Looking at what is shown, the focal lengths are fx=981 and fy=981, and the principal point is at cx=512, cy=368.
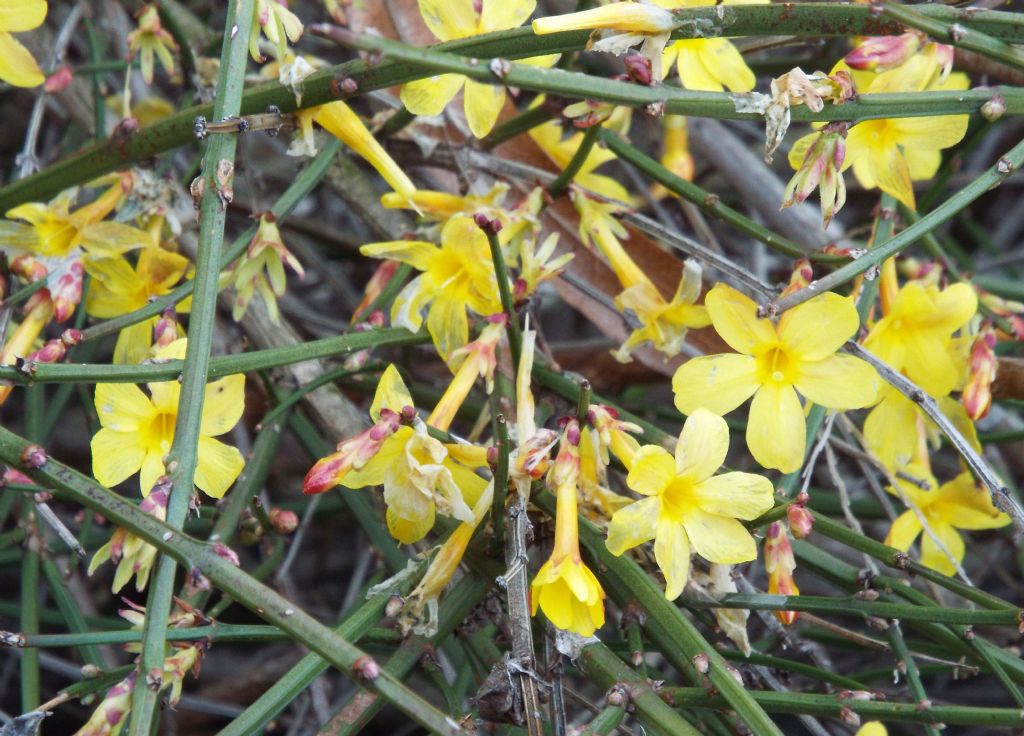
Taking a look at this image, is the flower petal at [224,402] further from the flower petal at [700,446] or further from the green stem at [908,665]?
the green stem at [908,665]

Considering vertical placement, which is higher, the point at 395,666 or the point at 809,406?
the point at 809,406

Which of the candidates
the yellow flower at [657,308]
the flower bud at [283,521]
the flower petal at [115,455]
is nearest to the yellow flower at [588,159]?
the yellow flower at [657,308]

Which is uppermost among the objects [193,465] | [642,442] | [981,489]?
[193,465]

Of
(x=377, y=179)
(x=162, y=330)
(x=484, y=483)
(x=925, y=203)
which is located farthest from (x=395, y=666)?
(x=925, y=203)

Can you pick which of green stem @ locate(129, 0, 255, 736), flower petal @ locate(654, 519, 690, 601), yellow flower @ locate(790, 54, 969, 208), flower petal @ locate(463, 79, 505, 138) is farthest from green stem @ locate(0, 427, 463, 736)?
yellow flower @ locate(790, 54, 969, 208)

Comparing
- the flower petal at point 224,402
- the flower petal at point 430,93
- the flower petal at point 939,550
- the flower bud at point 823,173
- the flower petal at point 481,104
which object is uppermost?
the flower petal at point 430,93

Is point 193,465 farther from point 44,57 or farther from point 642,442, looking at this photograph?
point 44,57
